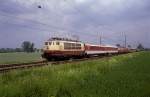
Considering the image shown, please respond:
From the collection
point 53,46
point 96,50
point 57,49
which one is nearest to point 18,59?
point 96,50

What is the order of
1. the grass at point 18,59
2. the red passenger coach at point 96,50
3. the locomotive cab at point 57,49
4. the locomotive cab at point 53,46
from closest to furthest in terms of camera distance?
the locomotive cab at point 57,49 < the locomotive cab at point 53,46 < the grass at point 18,59 < the red passenger coach at point 96,50

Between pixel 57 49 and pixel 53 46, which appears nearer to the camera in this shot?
pixel 57 49

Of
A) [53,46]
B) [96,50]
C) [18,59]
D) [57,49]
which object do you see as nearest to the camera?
[57,49]

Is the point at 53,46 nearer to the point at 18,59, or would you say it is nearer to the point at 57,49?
the point at 57,49

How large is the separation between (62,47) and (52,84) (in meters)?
24.3

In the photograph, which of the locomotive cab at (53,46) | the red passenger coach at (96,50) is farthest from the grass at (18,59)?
the red passenger coach at (96,50)

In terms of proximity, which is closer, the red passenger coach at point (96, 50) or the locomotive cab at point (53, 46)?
the locomotive cab at point (53, 46)

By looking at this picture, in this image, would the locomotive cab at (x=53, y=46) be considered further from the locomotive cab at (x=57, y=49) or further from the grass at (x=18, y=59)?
the grass at (x=18, y=59)

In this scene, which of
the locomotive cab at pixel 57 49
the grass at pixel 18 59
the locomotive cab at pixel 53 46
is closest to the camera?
the locomotive cab at pixel 57 49

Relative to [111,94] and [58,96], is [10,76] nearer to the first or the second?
[58,96]

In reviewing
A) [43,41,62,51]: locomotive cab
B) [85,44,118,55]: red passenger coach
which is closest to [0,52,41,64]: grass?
[43,41,62,51]: locomotive cab

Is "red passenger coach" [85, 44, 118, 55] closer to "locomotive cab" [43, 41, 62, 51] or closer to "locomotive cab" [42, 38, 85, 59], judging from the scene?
"locomotive cab" [42, 38, 85, 59]

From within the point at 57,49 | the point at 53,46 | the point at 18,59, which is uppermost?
the point at 53,46

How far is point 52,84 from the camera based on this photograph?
16.7m
